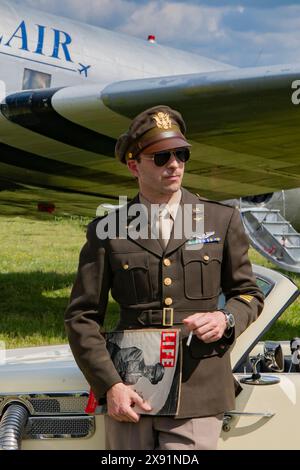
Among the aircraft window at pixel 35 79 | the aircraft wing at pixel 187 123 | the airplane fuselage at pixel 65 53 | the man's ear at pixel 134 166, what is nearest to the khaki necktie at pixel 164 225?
the man's ear at pixel 134 166

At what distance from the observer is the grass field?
25.9 feet

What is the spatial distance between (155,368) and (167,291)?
0.27 meters

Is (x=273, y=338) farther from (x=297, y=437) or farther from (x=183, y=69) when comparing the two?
(x=297, y=437)

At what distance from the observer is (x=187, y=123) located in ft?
22.0

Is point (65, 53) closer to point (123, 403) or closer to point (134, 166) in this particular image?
point (134, 166)

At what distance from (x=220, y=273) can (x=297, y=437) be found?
2.76ft

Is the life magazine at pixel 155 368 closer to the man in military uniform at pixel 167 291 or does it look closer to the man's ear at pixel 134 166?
the man in military uniform at pixel 167 291

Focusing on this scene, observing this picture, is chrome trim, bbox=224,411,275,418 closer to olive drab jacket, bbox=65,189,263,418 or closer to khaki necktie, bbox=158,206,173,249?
olive drab jacket, bbox=65,189,263,418

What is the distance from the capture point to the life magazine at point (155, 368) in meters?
2.71

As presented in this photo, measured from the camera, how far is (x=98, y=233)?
2852 millimetres

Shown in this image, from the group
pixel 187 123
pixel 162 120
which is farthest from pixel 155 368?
pixel 187 123

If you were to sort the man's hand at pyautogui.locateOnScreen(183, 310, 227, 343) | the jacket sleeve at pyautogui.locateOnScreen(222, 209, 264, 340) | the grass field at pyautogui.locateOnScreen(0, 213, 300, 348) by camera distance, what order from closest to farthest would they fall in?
the man's hand at pyautogui.locateOnScreen(183, 310, 227, 343) < the jacket sleeve at pyautogui.locateOnScreen(222, 209, 264, 340) < the grass field at pyautogui.locateOnScreen(0, 213, 300, 348)

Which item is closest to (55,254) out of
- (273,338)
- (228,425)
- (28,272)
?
(28,272)

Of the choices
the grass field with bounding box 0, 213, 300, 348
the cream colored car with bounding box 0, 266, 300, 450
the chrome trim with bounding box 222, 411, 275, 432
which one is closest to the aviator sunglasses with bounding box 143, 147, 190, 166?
the cream colored car with bounding box 0, 266, 300, 450
